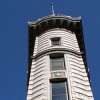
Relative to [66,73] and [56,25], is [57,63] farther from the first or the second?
[56,25]

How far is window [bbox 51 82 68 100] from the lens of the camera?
26334 mm

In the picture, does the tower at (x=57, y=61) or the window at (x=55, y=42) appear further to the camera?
the window at (x=55, y=42)

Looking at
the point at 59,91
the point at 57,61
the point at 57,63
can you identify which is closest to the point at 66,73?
the point at 59,91

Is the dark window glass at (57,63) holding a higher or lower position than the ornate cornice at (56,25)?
lower

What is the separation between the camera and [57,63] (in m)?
31.3

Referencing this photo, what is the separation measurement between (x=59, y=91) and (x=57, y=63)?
185 inches

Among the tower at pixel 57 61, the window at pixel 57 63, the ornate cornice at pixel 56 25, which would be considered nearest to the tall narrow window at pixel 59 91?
the tower at pixel 57 61

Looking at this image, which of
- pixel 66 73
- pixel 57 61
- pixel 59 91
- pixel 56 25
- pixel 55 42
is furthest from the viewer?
pixel 56 25

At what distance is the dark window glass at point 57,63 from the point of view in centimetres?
3053

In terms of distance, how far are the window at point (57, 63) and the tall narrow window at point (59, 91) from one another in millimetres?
2651

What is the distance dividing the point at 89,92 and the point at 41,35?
1272 cm

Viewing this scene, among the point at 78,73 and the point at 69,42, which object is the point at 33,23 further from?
the point at 78,73

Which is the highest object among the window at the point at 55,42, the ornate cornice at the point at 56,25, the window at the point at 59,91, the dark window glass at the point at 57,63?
the ornate cornice at the point at 56,25

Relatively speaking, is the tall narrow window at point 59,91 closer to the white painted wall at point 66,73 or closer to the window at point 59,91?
the window at point 59,91
